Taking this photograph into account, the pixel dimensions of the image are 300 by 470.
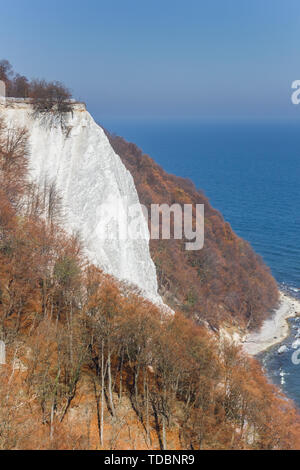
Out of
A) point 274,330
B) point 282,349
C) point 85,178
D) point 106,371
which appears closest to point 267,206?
point 274,330

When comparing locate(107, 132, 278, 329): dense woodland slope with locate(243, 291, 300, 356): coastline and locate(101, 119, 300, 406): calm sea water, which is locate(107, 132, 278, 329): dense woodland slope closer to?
locate(243, 291, 300, 356): coastline

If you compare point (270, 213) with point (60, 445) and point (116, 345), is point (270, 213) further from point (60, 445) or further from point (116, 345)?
point (60, 445)

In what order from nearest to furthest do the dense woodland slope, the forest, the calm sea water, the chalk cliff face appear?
1. the forest
2. the chalk cliff face
3. the calm sea water
4. the dense woodland slope

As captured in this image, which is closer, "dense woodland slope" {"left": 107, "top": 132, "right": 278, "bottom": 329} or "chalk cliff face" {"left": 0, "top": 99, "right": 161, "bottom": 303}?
"chalk cliff face" {"left": 0, "top": 99, "right": 161, "bottom": 303}

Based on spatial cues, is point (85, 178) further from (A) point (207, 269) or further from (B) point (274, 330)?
(B) point (274, 330)

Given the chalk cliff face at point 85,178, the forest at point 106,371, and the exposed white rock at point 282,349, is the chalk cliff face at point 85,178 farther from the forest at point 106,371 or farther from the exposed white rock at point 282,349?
the exposed white rock at point 282,349

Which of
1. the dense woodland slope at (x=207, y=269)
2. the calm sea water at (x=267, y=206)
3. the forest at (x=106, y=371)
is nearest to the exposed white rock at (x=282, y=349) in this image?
the calm sea water at (x=267, y=206)

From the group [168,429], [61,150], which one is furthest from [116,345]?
[61,150]

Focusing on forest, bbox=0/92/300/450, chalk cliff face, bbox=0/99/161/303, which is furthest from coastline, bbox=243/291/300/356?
forest, bbox=0/92/300/450
